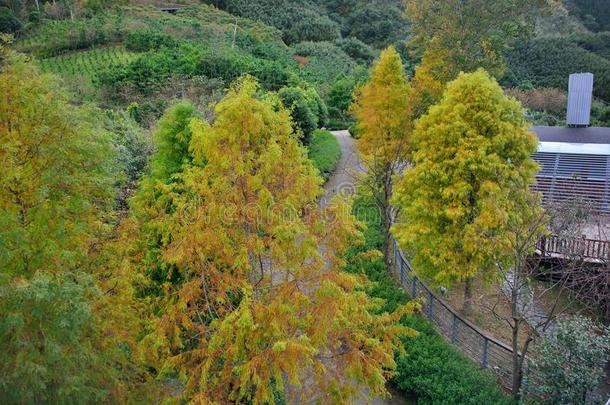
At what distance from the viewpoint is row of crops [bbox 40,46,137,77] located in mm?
33094

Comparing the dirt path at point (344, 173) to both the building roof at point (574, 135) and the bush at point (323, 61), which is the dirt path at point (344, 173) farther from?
the bush at point (323, 61)

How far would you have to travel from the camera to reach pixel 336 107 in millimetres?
36594

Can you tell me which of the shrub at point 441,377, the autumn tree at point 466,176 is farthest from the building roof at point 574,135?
the shrub at point 441,377

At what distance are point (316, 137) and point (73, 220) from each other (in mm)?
22679

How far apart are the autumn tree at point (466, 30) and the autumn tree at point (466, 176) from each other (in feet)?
19.9

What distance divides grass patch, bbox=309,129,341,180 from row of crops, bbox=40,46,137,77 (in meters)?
15.3

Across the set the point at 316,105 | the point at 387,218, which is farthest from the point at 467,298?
the point at 316,105

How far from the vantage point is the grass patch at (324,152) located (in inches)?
931

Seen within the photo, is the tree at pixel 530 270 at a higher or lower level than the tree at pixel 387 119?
lower

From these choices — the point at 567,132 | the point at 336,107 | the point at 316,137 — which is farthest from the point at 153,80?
the point at 567,132

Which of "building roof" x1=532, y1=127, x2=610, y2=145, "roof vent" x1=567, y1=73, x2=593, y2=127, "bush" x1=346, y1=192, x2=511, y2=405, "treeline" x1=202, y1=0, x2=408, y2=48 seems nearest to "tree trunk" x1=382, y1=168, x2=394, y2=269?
"bush" x1=346, y1=192, x2=511, y2=405

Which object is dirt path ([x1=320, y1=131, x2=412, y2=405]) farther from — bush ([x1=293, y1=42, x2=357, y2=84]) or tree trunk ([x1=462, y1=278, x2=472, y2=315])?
bush ([x1=293, y1=42, x2=357, y2=84])

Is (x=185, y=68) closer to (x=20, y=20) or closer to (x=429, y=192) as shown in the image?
(x=20, y=20)

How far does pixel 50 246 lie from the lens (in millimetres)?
6055
